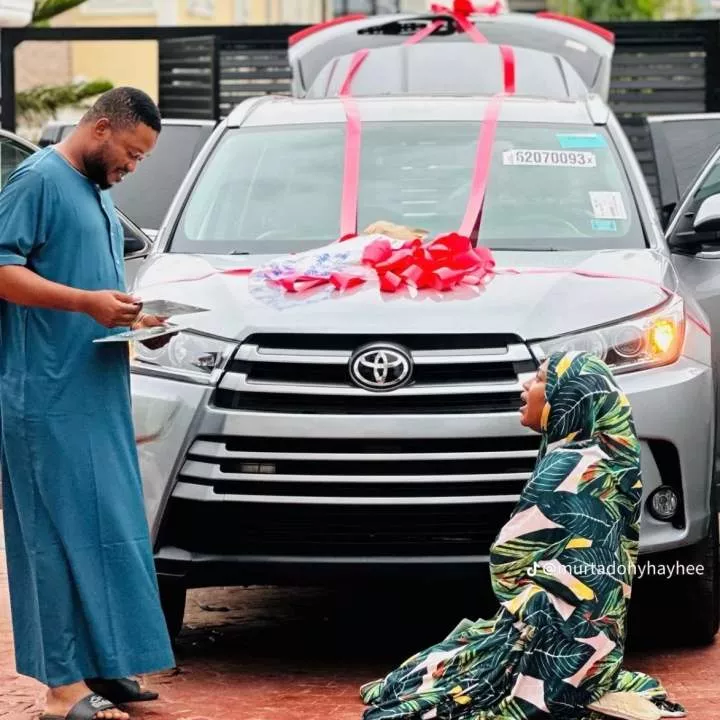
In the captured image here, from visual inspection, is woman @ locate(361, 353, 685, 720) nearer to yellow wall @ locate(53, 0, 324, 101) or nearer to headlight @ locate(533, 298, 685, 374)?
headlight @ locate(533, 298, 685, 374)

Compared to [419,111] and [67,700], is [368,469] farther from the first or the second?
[419,111]

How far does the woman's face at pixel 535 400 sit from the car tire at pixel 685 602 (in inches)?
36.5

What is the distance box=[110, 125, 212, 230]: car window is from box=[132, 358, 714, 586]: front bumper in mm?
3313

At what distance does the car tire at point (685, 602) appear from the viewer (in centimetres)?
647

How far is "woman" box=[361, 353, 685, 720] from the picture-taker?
5.56 m

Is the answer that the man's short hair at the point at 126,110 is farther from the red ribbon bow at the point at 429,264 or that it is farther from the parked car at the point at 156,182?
the parked car at the point at 156,182

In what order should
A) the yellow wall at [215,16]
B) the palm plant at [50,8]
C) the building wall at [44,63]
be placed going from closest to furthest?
the palm plant at [50,8], the building wall at [44,63], the yellow wall at [215,16]

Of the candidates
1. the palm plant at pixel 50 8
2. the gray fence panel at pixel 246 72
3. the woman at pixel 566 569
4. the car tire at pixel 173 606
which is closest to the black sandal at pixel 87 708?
the car tire at pixel 173 606

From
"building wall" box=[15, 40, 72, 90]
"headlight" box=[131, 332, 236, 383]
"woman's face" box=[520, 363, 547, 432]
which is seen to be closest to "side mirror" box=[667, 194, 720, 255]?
"woman's face" box=[520, 363, 547, 432]

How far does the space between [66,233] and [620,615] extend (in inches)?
73.6

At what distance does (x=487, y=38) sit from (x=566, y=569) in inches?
281

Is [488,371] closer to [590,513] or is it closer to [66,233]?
[590,513]

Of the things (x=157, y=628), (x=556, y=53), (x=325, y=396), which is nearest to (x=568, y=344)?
(x=325, y=396)

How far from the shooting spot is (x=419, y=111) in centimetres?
789
